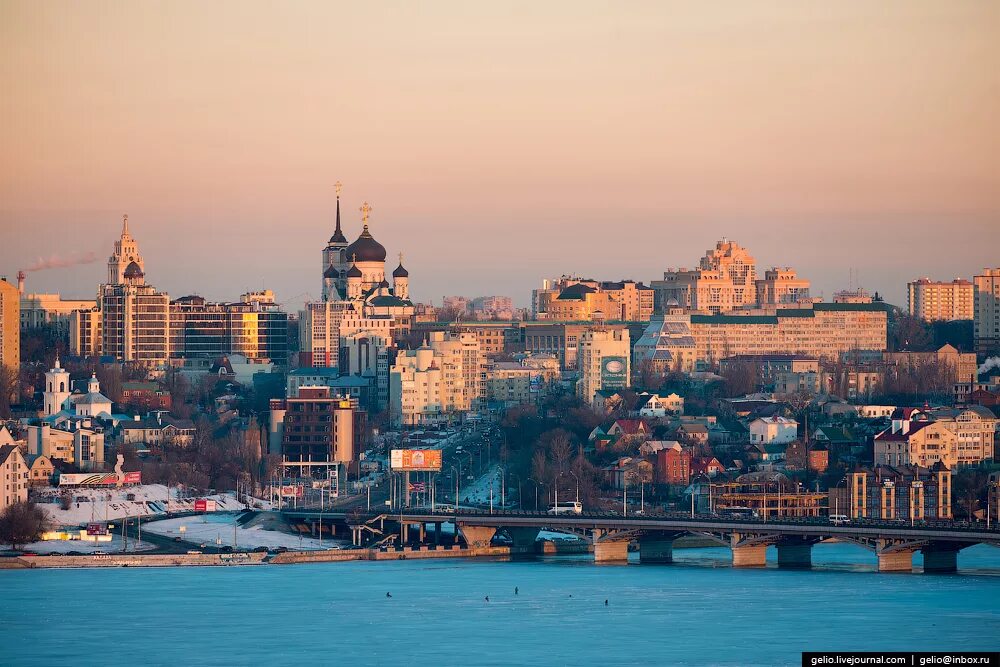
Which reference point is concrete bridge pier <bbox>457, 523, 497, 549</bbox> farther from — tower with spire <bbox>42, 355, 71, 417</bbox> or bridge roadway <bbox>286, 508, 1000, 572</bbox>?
tower with spire <bbox>42, 355, 71, 417</bbox>

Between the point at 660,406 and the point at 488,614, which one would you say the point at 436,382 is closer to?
the point at 660,406

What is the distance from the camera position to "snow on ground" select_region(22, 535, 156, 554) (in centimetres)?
8419

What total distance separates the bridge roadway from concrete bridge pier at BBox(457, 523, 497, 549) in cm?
3

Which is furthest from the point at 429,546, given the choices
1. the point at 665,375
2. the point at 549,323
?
the point at 549,323

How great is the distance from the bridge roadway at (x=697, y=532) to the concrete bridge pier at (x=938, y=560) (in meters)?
0.01

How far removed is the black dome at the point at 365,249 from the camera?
150750 millimetres

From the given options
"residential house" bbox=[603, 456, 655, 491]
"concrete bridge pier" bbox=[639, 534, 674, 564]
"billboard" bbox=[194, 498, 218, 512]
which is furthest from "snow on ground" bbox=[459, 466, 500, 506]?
"concrete bridge pier" bbox=[639, 534, 674, 564]

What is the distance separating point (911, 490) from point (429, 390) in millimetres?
36503

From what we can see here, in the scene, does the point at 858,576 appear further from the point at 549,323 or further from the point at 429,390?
the point at 549,323

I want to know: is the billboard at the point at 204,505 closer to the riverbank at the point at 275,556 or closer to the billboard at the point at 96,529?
the billboard at the point at 96,529

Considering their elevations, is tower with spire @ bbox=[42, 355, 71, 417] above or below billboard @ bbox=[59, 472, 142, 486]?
above

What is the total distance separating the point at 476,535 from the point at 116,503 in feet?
38.0

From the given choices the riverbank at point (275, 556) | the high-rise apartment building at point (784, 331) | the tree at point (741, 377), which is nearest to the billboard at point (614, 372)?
the tree at point (741, 377)

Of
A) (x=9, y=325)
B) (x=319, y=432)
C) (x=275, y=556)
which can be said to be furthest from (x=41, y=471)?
(x=9, y=325)
